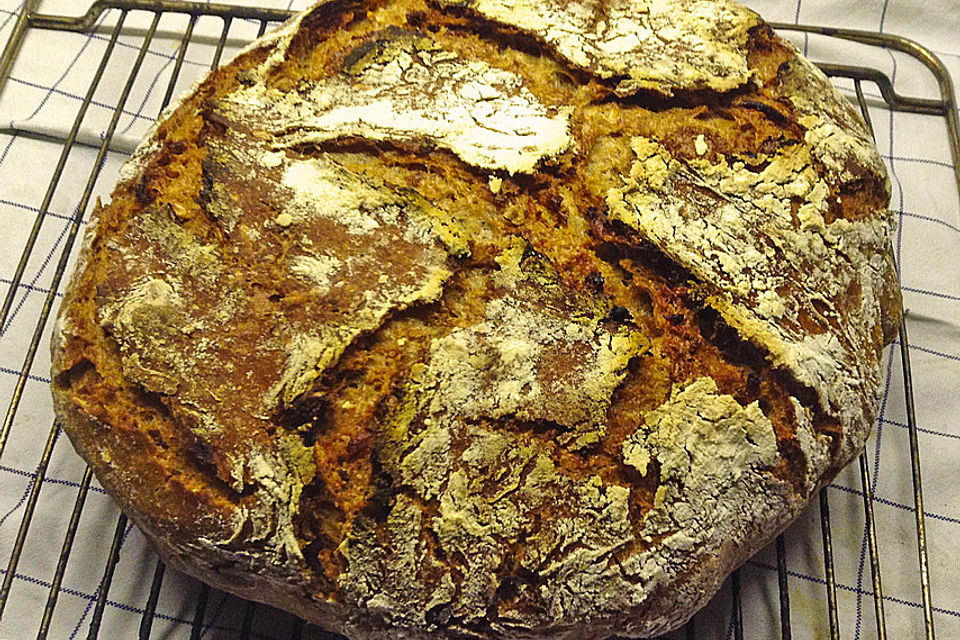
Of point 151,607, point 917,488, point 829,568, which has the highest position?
point 917,488

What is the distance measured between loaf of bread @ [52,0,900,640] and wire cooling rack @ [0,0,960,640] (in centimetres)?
33

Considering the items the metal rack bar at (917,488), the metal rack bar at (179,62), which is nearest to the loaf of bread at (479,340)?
the metal rack bar at (917,488)

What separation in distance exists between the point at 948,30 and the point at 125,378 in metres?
2.67

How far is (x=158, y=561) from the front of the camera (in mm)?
1835

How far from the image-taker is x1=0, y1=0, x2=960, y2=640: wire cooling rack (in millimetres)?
1735

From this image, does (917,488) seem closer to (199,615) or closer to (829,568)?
(829,568)

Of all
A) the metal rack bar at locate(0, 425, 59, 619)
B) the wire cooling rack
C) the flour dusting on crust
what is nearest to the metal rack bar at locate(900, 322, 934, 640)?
the wire cooling rack

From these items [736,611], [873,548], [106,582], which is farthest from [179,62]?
[873,548]

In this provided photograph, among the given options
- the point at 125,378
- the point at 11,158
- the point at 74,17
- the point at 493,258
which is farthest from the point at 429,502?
the point at 74,17

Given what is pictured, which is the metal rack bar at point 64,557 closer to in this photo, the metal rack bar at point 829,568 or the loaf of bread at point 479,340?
the loaf of bread at point 479,340

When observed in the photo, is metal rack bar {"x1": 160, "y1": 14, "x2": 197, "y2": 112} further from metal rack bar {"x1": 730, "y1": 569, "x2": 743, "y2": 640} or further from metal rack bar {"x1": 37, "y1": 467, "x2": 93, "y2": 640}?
metal rack bar {"x1": 730, "y1": 569, "x2": 743, "y2": 640}

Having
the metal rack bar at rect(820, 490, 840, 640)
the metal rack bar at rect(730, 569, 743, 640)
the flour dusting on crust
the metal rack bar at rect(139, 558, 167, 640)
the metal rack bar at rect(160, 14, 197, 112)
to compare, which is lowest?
the metal rack bar at rect(139, 558, 167, 640)

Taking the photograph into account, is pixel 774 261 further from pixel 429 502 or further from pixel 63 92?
pixel 63 92

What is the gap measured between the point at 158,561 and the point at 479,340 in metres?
0.99
